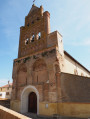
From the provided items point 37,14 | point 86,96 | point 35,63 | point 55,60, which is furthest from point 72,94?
point 37,14

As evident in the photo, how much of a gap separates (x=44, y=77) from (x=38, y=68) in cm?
155

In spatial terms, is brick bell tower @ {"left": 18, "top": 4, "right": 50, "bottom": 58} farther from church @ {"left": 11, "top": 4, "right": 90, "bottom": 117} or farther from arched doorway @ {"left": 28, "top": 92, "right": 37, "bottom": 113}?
arched doorway @ {"left": 28, "top": 92, "right": 37, "bottom": 113}

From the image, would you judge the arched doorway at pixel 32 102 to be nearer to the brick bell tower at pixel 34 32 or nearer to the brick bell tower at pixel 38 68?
the brick bell tower at pixel 38 68

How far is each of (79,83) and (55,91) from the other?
2.73 meters

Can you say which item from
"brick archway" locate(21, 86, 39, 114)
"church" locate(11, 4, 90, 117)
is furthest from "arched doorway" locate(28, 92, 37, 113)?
"brick archway" locate(21, 86, 39, 114)

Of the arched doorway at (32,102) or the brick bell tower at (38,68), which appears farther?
the arched doorway at (32,102)

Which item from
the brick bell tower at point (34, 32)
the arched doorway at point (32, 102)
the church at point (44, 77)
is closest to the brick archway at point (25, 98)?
the church at point (44, 77)

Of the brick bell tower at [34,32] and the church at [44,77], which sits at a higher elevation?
the brick bell tower at [34,32]

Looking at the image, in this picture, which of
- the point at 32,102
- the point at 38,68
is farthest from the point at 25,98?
the point at 38,68

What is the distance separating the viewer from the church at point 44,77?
9100 millimetres

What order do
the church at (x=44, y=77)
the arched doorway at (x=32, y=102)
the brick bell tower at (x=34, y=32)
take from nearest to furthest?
the church at (x=44, y=77) → the arched doorway at (x=32, y=102) → the brick bell tower at (x=34, y=32)

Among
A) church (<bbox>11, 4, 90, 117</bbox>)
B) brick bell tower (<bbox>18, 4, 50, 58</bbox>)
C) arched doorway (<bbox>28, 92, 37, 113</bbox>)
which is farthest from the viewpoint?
brick bell tower (<bbox>18, 4, 50, 58</bbox>)

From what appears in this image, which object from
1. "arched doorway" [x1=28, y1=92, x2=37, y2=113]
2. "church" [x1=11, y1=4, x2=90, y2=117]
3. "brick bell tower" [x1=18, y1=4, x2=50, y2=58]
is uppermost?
"brick bell tower" [x1=18, y1=4, x2=50, y2=58]

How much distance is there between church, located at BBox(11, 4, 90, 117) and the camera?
9.10 m
